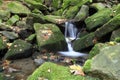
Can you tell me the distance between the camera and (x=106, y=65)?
527 centimetres

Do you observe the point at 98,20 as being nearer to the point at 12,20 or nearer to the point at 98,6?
the point at 98,6

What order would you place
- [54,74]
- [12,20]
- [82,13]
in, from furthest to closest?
[12,20] → [82,13] → [54,74]

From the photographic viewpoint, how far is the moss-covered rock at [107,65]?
16.8ft

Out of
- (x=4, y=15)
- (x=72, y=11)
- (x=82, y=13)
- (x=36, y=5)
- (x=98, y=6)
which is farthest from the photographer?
(x=36, y=5)

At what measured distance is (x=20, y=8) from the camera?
17.4 meters

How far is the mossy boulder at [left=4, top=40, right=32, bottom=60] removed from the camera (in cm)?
1111

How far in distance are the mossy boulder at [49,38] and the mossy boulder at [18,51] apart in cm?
79

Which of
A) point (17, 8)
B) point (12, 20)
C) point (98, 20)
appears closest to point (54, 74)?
point (98, 20)

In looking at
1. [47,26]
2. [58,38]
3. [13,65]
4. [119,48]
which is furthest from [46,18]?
[119,48]

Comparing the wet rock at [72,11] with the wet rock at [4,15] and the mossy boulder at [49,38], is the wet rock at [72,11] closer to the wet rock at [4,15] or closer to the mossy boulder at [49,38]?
the mossy boulder at [49,38]

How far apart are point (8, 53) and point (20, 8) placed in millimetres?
6783

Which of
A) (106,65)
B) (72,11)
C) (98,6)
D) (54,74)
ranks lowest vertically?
(72,11)

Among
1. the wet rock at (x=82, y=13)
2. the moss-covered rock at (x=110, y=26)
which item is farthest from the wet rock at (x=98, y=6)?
the moss-covered rock at (x=110, y=26)

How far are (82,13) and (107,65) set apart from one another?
10.4 meters
